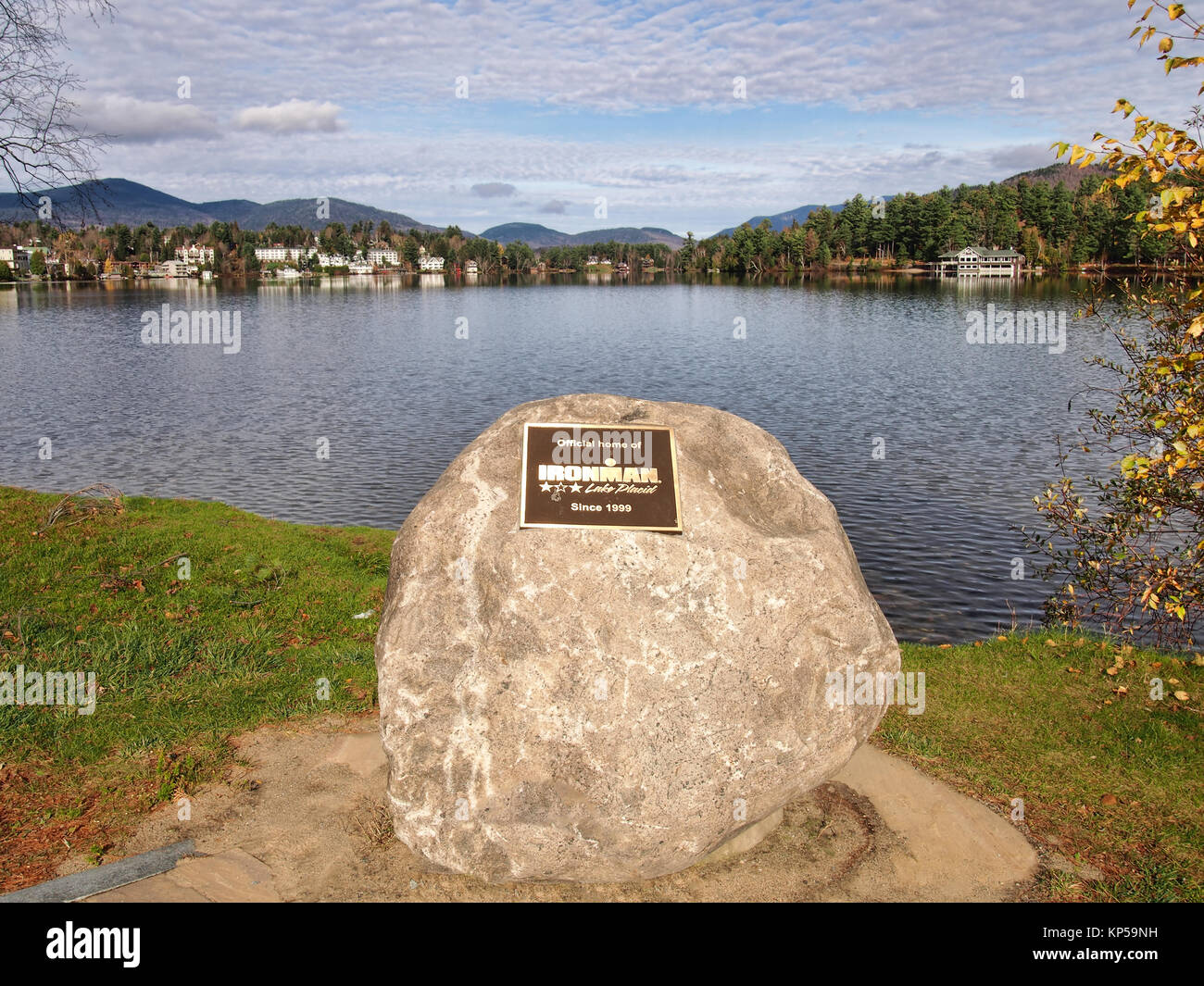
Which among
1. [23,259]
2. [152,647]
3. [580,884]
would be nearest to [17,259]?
[23,259]

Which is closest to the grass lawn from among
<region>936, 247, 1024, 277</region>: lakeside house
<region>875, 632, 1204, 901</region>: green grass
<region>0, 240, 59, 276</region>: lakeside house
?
<region>875, 632, 1204, 901</region>: green grass

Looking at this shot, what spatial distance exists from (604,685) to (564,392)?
34.1m

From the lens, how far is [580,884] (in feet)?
25.2

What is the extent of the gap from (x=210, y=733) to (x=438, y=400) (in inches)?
1228

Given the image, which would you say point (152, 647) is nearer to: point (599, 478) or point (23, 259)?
point (599, 478)

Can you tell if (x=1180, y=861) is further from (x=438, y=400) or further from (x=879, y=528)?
(x=438, y=400)

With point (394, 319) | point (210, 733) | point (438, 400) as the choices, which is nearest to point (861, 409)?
point (438, 400)

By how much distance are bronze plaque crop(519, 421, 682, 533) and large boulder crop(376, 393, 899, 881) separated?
171 mm

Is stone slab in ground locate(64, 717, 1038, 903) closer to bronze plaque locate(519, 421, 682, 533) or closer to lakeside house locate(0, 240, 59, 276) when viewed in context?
bronze plaque locate(519, 421, 682, 533)

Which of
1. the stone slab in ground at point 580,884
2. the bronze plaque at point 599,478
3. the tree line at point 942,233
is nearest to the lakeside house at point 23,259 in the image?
the tree line at point 942,233

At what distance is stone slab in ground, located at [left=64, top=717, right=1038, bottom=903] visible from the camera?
7.46 m

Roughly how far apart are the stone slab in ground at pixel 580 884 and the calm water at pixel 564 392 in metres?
8.65

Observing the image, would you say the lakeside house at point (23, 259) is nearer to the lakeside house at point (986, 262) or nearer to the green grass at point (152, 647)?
the lakeside house at point (986, 262)

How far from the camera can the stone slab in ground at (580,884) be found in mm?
A: 7461
